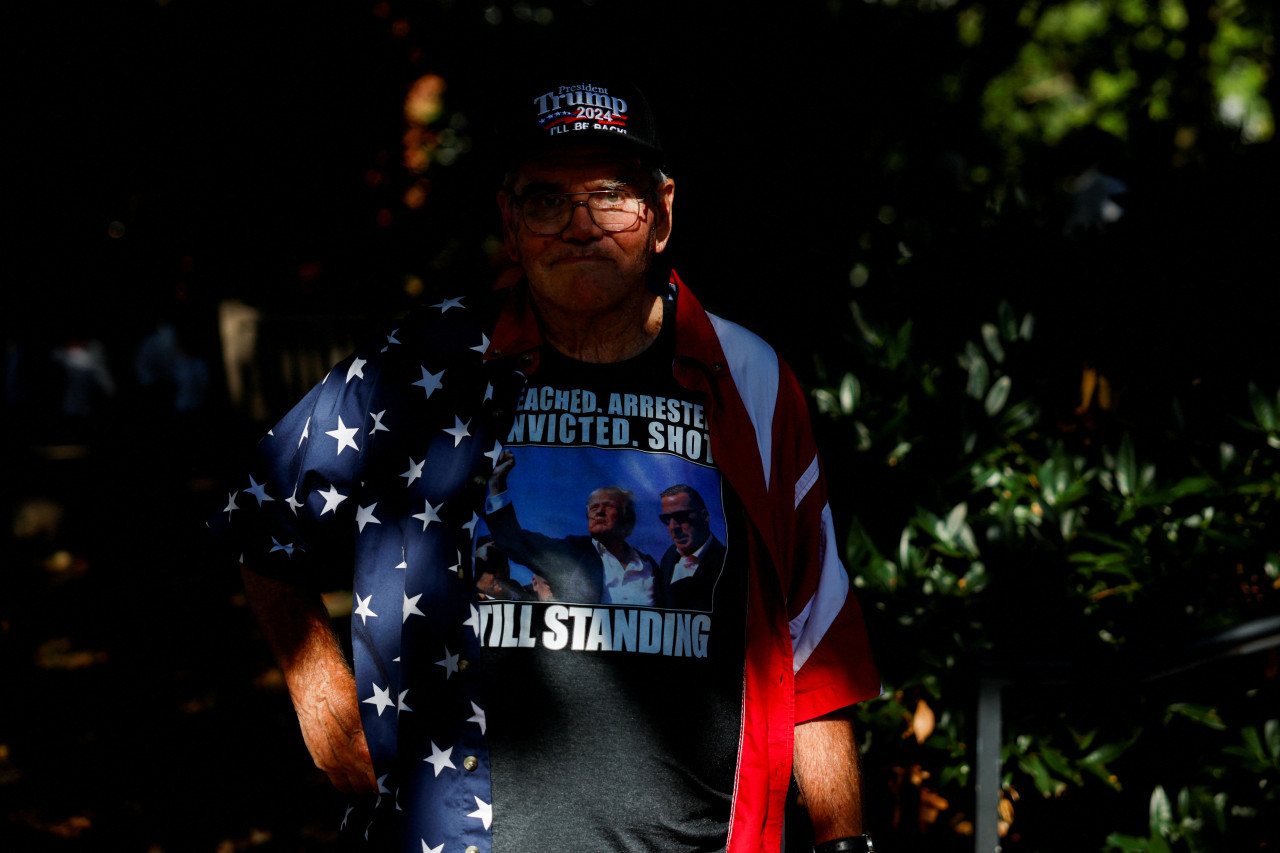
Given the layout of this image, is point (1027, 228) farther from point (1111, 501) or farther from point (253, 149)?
point (253, 149)

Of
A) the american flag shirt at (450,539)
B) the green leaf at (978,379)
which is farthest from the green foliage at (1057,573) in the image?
the american flag shirt at (450,539)

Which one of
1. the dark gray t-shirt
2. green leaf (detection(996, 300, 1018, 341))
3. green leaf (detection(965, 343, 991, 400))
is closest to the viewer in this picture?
the dark gray t-shirt

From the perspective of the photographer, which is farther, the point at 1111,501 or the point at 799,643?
the point at 1111,501

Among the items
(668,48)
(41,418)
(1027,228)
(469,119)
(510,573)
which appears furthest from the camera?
(41,418)

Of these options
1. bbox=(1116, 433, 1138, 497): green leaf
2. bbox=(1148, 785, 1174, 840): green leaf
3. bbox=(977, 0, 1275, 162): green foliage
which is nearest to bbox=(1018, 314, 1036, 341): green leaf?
bbox=(1116, 433, 1138, 497): green leaf

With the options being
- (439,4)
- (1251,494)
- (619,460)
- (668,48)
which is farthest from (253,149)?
(1251,494)

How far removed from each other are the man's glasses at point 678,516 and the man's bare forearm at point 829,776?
47cm

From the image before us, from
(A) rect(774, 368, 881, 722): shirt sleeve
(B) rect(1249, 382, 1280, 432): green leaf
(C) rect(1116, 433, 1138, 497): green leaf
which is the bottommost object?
(A) rect(774, 368, 881, 722): shirt sleeve

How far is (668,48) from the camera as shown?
11.6 feet

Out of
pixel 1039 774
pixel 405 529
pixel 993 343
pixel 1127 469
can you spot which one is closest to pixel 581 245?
pixel 405 529

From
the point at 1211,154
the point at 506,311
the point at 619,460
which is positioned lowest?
the point at 619,460

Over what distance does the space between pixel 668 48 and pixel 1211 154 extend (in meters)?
1.77

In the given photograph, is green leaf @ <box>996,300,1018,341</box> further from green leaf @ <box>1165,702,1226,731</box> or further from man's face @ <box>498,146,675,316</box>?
man's face @ <box>498,146,675,316</box>

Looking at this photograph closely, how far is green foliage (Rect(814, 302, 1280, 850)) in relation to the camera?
245 cm
